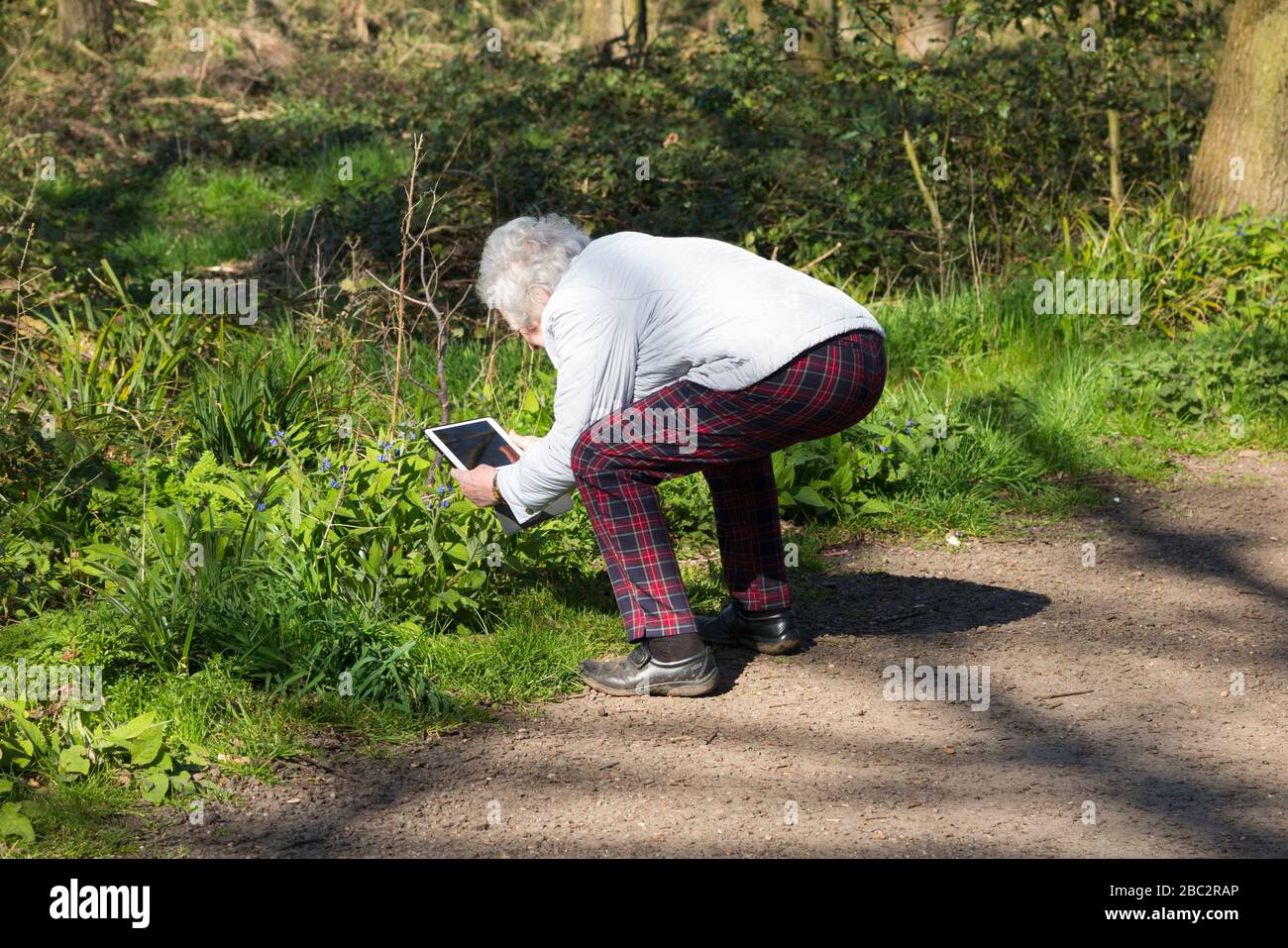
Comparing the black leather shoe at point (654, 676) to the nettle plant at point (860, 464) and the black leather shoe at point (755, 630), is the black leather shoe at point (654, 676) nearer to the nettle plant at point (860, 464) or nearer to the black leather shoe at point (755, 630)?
the black leather shoe at point (755, 630)

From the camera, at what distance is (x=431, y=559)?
4.56 metres

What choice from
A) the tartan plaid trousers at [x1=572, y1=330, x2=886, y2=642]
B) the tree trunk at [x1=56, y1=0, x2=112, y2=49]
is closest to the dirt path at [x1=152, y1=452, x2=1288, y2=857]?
the tartan plaid trousers at [x1=572, y1=330, x2=886, y2=642]

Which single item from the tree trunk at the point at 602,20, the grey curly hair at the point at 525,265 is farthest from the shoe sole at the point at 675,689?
the tree trunk at the point at 602,20

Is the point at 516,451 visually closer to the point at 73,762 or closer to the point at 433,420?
the point at 73,762

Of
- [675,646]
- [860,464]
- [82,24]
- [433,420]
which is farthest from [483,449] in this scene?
[82,24]

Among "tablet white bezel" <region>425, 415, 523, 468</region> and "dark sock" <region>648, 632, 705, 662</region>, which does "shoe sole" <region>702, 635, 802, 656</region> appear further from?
"tablet white bezel" <region>425, 415, 523, 468</region>

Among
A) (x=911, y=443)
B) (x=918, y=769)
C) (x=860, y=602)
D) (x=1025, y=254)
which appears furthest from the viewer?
(x=1025, y=254)

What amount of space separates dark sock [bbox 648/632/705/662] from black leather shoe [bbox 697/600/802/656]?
1.47ft

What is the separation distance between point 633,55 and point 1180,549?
31.7ft

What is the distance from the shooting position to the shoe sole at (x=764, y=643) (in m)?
4.62

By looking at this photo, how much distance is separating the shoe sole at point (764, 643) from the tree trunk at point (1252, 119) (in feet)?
16.5

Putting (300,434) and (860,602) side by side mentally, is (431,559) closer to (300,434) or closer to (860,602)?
(300,434)

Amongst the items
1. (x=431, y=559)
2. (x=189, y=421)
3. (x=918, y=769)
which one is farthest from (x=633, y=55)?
(x=918, y=769)

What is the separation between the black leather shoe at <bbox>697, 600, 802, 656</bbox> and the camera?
15.2 ft
